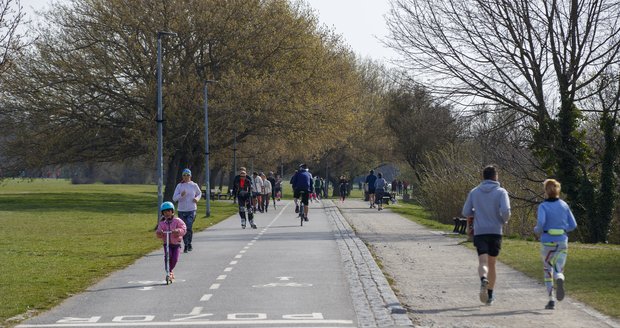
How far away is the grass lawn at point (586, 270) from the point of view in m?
13.4

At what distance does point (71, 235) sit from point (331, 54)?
3173cm

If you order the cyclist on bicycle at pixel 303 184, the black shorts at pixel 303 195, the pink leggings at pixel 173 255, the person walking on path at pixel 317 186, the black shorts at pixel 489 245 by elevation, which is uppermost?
the person walking on path at pixel 317 186

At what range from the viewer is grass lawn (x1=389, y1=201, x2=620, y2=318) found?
13398mm

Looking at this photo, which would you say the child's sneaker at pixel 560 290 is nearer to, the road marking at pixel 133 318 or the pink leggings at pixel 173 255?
the road marking at pixel 133 318

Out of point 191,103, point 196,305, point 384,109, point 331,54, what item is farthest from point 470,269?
point 384,109

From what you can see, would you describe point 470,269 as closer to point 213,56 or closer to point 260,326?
point 260,326

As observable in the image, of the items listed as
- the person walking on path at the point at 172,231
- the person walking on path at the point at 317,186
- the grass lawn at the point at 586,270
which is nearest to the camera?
the grass lawn at the point at 586,270

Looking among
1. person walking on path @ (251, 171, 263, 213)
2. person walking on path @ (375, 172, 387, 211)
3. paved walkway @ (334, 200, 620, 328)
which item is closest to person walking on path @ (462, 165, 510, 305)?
paved walkway @ (334, 200, 620, 328)

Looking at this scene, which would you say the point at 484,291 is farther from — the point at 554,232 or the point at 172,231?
the point at 172,231

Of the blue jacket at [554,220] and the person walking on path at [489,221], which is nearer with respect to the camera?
the blue jacket at [554,220]

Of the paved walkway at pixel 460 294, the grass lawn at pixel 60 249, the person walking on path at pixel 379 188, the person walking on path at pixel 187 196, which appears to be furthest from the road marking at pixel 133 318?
the person walking on path at pixel 379 188

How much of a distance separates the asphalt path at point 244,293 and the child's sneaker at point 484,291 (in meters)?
1.04

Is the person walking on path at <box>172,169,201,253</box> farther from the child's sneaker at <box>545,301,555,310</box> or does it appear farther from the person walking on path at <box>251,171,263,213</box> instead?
the person walking on path at <box>251,171,263,213</box>

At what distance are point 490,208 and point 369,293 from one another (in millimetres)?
2086
